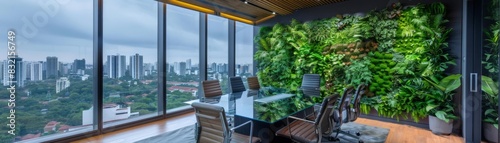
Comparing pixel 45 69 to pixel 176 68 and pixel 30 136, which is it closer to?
pixel 30 136

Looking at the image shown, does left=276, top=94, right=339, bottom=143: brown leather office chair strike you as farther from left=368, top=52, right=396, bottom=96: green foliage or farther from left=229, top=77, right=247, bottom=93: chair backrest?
left=368, top=52, right=396, bottom=96: green foliage

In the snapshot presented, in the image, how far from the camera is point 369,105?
4.68 metres

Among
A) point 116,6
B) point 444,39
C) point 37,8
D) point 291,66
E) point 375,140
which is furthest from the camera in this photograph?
point 291,66

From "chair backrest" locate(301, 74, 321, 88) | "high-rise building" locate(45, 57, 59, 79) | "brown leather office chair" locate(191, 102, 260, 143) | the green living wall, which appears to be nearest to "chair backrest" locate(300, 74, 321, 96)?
"chair backrest" locate(301, 74, 321, 88)

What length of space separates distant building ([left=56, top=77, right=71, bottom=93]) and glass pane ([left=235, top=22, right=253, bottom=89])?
412 cm

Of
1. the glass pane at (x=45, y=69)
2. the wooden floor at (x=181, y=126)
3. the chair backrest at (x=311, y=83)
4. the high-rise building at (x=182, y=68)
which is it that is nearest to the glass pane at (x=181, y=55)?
the high-rise building at (x=182, y=68)

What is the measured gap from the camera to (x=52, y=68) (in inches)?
132

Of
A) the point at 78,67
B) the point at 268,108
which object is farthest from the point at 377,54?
the point at 78,67

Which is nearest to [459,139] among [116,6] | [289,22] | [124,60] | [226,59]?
Result: [289,22]

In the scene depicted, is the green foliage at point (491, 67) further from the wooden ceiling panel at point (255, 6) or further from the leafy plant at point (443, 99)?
the wooden ceiling panel at point (255, 6)

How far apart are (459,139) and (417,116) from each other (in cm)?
65

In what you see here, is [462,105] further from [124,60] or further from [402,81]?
[124,60]

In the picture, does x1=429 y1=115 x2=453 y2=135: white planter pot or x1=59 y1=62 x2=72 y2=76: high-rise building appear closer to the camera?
x1=59 y1=62 x2=72 y2=76: high-rise building

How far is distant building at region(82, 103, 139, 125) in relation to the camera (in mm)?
3711
